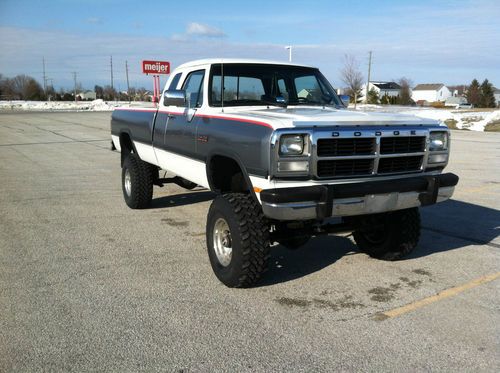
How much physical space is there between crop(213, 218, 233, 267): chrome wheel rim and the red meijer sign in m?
18.5

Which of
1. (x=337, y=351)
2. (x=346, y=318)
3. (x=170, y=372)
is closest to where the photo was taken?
(x=170, y=372)

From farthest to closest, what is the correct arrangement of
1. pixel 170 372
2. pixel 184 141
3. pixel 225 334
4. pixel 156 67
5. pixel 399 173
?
pixel 156 67 → pixel 184 141 → pixel 399 173 → pixel 225 334 → pixel 170 372

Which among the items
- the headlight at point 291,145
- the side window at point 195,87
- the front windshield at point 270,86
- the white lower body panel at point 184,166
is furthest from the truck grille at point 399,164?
the side window at point 195,87

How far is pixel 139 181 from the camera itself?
6727mm

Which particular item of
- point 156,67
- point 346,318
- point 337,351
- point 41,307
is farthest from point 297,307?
point 156,67

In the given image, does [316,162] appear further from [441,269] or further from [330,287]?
[441,269]

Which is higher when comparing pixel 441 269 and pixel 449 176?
pixel 449 176

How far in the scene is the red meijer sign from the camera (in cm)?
2149

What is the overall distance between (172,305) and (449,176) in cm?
276

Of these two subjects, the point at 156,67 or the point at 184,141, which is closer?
the point at 184,141

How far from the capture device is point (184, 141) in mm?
5137

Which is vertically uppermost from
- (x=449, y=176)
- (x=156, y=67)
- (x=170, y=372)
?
(x=156, y=67)

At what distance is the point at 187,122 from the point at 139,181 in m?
1.97

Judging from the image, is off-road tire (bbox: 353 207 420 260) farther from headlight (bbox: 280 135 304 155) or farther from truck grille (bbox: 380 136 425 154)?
headlight (bbox: 280 135 304 155)
